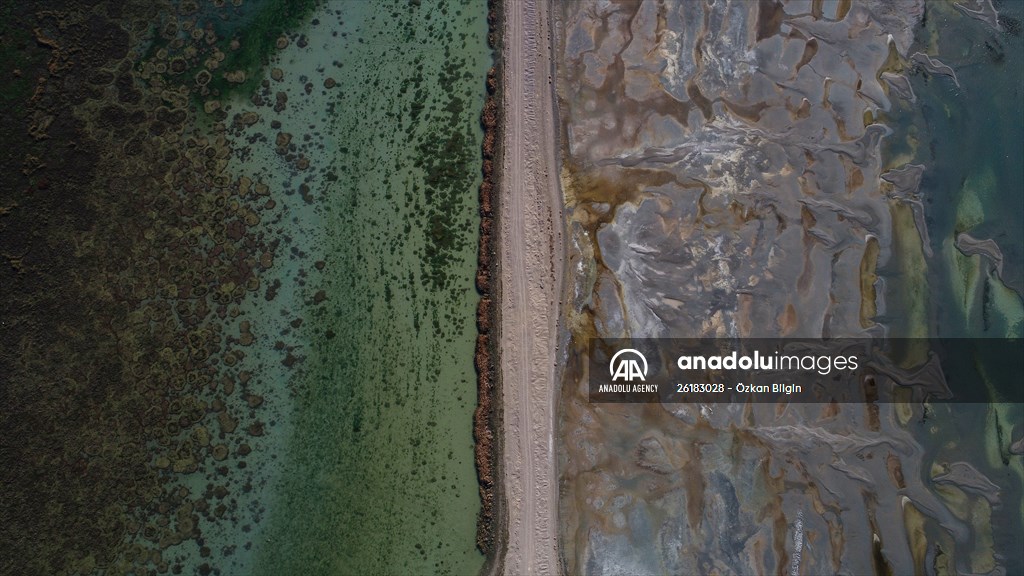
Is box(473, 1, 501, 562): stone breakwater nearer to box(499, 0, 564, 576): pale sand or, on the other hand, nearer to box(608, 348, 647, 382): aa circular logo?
box(499, 0, 564, 576): pale sand

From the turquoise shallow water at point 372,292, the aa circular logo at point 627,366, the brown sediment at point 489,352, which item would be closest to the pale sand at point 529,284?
the brown sediment at point 489,352

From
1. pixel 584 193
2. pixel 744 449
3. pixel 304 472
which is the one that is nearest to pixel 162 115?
pixel 304 472

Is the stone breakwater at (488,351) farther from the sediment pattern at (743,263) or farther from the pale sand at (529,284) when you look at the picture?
the sediment pattern at (743,263)

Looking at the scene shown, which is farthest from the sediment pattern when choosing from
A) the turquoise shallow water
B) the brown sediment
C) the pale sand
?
the turquoise shallow water

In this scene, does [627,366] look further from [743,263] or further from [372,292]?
[372,292]

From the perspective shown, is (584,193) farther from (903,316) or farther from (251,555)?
(251,555)
